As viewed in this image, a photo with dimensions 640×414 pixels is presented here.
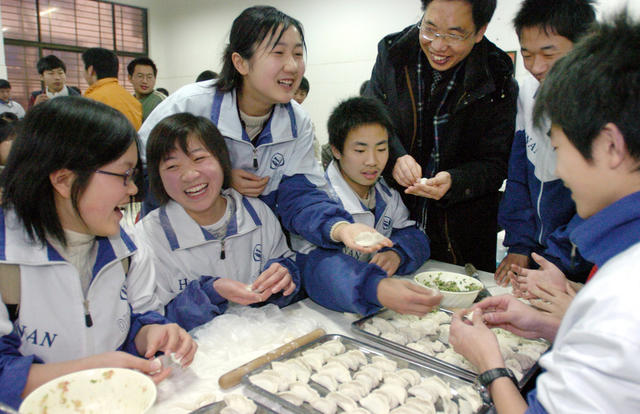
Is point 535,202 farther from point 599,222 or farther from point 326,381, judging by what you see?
point 326,381

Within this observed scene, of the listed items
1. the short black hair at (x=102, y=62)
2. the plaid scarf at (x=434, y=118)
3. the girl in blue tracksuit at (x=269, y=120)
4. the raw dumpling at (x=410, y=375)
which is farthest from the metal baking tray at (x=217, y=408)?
the short black hair at (x=102, y=62)

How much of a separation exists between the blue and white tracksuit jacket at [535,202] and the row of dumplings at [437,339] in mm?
491

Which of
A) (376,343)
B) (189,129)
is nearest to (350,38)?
(189,129)

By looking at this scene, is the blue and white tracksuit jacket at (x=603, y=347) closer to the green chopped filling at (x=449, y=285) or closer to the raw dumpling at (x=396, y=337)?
the raw dumpling at (x=396, y=337)

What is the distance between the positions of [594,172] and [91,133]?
3.61 ft

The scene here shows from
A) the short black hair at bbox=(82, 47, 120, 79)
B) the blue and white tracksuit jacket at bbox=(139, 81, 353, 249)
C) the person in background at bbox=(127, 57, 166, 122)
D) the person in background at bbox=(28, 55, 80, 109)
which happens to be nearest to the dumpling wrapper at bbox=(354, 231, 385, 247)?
the blue and white tracksuit jacket at bbox=(139, 81, 353, 249)

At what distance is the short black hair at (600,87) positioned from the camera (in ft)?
2.60

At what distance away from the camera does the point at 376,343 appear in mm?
1318

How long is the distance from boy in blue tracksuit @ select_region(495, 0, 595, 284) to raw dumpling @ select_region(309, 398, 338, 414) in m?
1.06

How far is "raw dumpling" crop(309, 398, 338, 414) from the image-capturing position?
3.27ft

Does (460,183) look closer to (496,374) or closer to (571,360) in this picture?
(496,374)

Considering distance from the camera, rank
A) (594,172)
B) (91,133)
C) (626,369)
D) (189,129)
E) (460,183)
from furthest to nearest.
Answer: (460,183) → (189,129) → (91,133) → (594,172) → (626,369)

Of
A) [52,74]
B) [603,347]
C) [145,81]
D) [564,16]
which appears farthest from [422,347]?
[52,74]

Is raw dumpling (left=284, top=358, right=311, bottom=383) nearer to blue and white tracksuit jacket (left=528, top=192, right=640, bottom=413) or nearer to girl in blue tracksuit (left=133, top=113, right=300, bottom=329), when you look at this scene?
girl in blue tracksuit (left=133, top=113, right=300, bottom=329)
